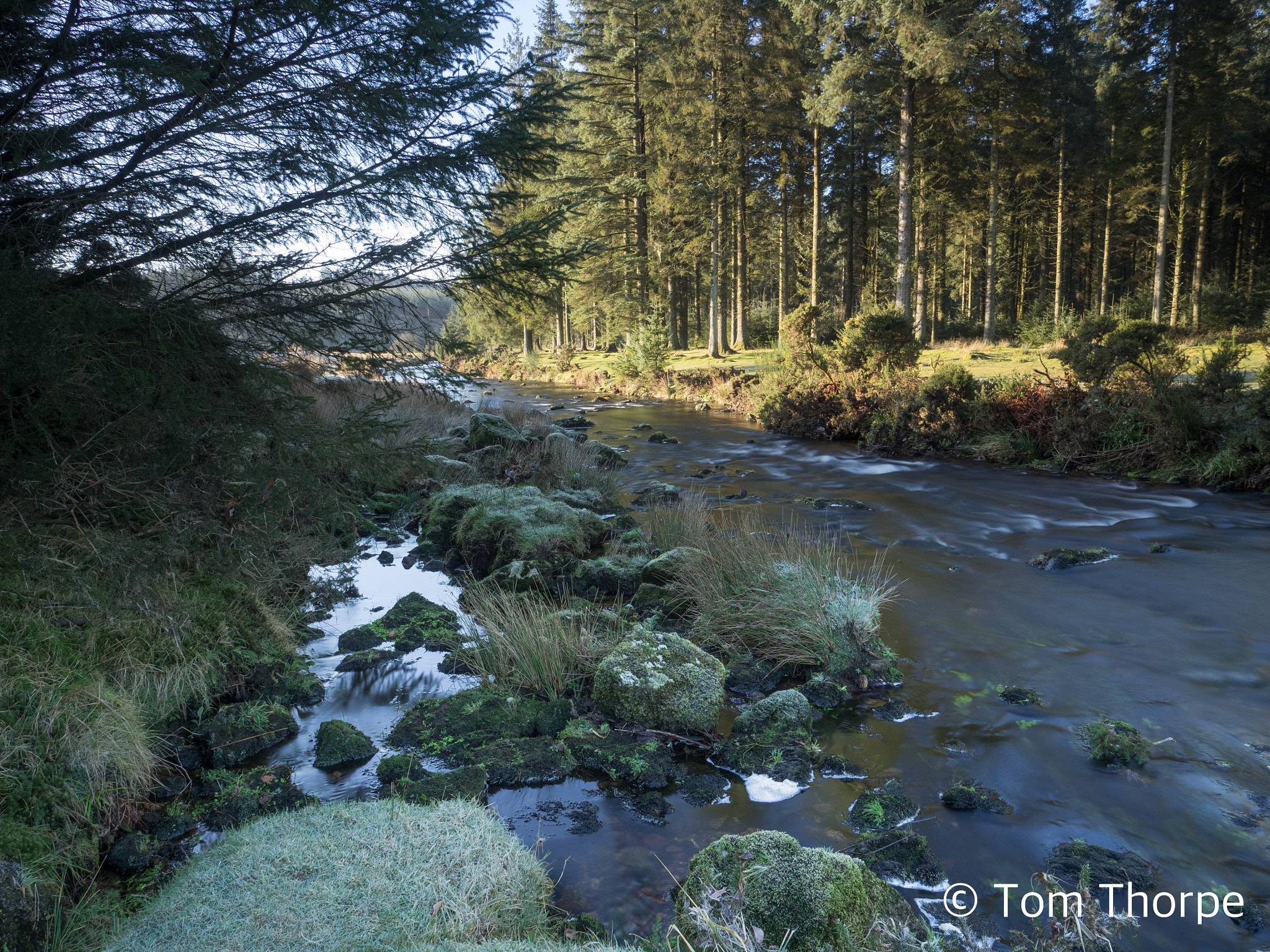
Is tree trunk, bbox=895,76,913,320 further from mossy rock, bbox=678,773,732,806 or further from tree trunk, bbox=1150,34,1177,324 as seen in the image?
mossy rock, bbox=678,773,732,806

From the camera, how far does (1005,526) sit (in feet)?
→ 35.0

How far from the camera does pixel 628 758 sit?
189 inches

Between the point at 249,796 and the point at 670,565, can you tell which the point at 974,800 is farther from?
the point at 249,796

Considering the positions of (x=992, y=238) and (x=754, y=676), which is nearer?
(x=754, y=676)

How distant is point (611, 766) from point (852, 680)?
223 centimetres

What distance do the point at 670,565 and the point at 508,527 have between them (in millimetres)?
2365

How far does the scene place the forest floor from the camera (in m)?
17.9

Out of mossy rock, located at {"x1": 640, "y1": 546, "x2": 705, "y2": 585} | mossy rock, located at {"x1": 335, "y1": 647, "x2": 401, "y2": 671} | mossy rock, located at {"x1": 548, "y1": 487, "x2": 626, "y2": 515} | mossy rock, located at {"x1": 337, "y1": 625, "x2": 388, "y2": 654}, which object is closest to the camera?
mossy rock, located at {"x1": 335, "y1": 647, "x2": 401, "y2": 671}

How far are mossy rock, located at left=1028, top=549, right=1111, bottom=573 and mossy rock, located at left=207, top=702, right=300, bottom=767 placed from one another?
8352 millimetres

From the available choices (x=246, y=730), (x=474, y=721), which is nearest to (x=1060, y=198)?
(x=474, y=721)

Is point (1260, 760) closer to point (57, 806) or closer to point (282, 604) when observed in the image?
point (57, 806)

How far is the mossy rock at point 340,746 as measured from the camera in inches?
190

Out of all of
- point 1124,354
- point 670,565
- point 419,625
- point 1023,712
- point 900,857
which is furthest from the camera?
point 1124,354

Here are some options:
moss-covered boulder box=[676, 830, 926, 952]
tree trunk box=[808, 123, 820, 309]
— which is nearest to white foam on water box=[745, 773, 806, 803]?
moss-covered boulder box=[676, 830, 926, 952]
